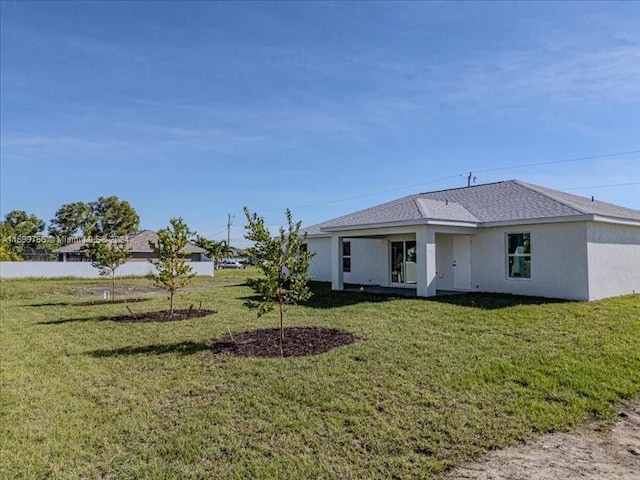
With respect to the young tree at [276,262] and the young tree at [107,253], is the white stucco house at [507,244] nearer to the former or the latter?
the young tree at [276,262]

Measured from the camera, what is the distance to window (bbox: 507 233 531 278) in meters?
15.5

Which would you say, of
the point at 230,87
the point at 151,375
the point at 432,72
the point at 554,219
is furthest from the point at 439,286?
the point at 151,375

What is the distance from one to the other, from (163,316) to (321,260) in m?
12.5

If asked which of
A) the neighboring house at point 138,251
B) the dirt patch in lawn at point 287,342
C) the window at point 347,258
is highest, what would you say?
the neighboring house at point 138,251

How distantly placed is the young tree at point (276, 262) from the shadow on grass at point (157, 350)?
1.31 metres

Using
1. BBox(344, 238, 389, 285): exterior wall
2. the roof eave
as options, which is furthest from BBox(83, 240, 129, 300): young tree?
BBox(344, 238, 389, 285): exterior wall

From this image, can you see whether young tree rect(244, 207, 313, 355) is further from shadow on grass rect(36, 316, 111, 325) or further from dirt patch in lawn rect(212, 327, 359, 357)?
shadow on grass rect(36, 316, 111, 325)

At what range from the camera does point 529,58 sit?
13.0 m

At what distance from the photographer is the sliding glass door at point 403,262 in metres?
19.3

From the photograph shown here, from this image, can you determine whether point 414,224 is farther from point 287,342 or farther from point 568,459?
point 568,459

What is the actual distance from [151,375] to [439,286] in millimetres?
13554

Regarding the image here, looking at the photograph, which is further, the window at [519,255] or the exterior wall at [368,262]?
the exterior wall at [368,262]

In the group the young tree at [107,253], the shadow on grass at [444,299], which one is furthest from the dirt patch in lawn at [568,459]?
the young tree at [107,253]

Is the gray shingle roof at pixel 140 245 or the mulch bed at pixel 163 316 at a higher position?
the gray shingle roof at pixel 140 245
